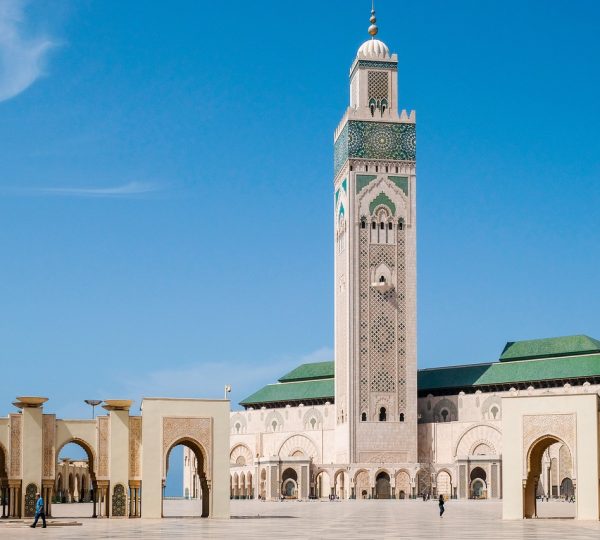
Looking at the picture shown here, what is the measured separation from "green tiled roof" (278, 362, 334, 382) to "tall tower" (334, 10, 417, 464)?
699 centimetres

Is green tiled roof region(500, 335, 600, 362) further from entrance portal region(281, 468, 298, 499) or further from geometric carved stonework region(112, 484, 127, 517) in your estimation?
geometric carved stonework region(112, 484, 127, 517)

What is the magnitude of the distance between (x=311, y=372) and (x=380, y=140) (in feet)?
49.7

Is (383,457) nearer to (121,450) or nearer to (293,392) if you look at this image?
(293,392)

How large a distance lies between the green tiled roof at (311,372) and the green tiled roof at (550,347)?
32.9 feet

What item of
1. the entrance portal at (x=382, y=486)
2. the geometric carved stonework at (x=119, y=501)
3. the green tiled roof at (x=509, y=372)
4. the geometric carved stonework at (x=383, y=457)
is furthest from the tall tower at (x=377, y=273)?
the geometric carved stonework at (x=119, y=501)

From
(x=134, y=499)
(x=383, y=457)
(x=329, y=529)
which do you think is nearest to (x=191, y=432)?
(x=134, y=499)

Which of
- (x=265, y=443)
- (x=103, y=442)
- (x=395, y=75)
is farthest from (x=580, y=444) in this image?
(x=265, y=443)

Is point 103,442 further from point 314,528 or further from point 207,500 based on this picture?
point 314,528

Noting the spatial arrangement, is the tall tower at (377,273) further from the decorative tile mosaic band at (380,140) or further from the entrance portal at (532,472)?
the entrance portal at (532,472)

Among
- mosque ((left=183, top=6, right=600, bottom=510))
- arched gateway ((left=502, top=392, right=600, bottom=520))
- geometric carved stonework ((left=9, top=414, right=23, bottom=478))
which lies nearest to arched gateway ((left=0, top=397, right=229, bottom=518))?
geometric carved stonework ((left=9, top=414, right=23, bottom=478))

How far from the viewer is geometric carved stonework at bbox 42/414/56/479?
26609 mm

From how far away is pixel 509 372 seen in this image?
2254 inches

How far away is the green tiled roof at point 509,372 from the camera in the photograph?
179 feet

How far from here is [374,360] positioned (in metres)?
55.9
